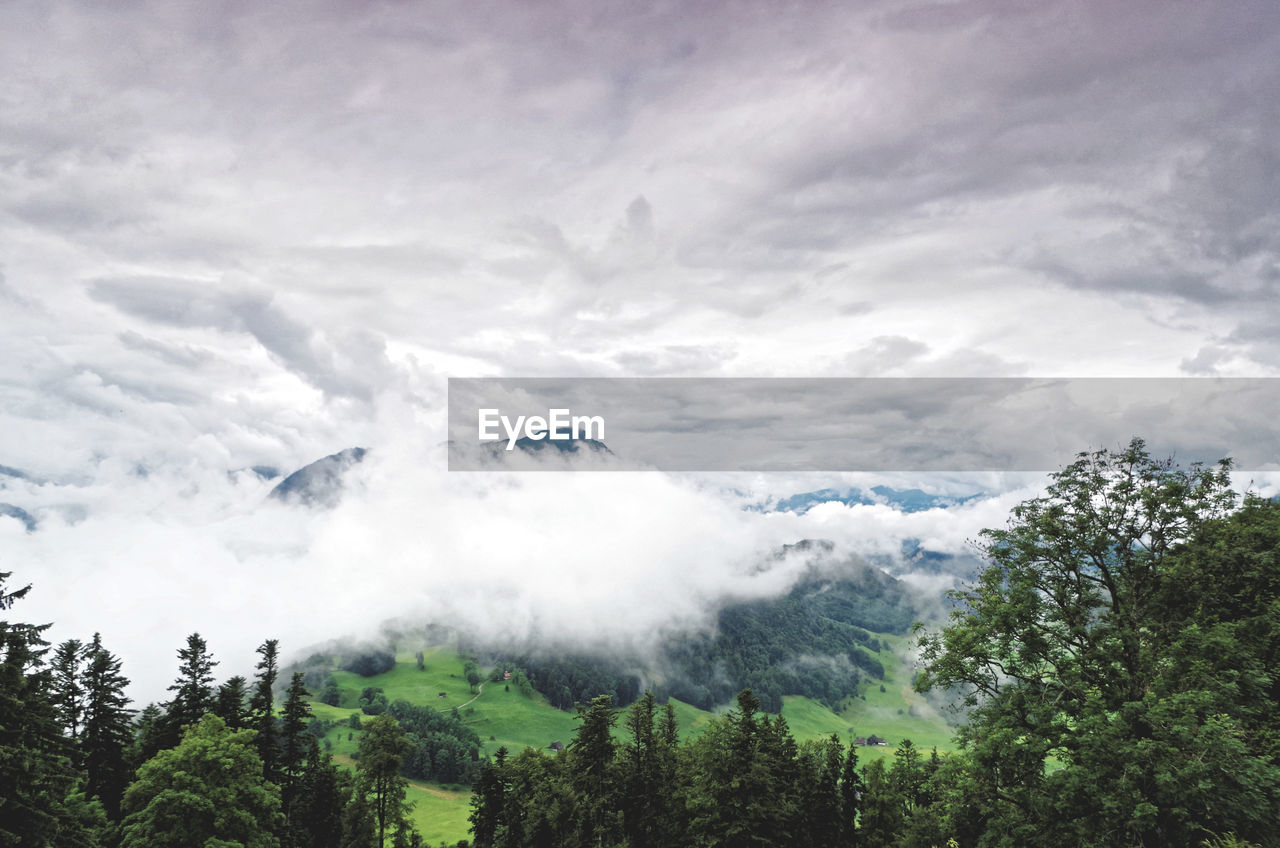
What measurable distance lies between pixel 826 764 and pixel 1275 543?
53766mm

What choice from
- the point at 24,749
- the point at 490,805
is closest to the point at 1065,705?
the point at 24,749

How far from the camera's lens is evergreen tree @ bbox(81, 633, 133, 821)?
44.6 m

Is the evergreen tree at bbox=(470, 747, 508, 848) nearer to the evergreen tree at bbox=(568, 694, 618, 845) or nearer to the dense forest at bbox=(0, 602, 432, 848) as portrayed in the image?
the dense forest at bbox=(0, 602, 432, 848)

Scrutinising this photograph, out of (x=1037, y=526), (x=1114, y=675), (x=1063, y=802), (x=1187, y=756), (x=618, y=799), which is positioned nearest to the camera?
(x=1187, y=756)

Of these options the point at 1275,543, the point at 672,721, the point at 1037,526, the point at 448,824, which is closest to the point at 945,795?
the point at 1037,526

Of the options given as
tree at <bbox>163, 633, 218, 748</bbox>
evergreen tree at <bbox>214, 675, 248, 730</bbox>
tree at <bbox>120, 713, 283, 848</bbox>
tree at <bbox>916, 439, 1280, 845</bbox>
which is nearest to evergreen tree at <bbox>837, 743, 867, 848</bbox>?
tree at <bbox>916, 439, 1280, 845</bbox>

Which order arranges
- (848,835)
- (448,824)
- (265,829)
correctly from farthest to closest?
(448,824)
(848,835)
(265,829)

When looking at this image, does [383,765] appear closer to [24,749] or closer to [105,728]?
[105,728]

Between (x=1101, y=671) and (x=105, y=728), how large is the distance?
209 ft

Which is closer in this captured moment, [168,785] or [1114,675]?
[1114,675]

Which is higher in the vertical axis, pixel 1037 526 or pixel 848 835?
pixel 1037 526

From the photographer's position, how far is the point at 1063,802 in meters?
22.8

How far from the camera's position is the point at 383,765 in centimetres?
5856

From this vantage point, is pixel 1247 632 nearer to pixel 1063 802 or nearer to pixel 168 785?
pixel 1063 802
